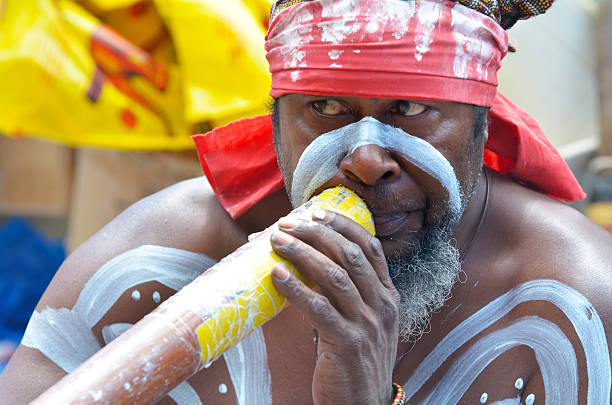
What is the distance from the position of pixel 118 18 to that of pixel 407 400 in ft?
7.28

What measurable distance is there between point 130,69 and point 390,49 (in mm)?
1814

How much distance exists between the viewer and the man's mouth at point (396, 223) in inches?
65.3

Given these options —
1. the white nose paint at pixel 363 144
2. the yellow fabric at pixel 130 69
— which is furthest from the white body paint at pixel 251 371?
the yellow fabric at pixel 130 69

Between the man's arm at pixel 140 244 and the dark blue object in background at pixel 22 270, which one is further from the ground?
the dark blue object in background at pixel 22 270

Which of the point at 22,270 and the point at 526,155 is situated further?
the point at 22,270

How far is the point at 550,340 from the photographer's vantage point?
70.7 inches

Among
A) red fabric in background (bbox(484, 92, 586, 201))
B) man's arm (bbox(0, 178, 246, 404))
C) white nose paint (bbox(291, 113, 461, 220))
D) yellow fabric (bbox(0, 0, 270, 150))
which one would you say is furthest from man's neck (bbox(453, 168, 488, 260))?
yellow fabric (bbox(0, 0, 270, 150))

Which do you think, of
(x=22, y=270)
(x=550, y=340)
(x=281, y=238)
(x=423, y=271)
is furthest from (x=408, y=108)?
(x=22, y=270)

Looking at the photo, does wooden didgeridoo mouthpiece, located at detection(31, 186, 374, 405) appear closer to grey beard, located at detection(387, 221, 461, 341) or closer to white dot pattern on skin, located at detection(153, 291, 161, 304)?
grey beard, located at detection(387, 221, 461, 341)

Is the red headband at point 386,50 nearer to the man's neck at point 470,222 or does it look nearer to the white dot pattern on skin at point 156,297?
the man's neck at point 470,222

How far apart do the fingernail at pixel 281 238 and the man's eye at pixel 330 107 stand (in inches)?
17.5

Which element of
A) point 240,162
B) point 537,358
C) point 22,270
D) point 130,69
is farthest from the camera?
point 22,270

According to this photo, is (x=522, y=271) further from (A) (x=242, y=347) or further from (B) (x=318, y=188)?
(A) (x=242, y=347)

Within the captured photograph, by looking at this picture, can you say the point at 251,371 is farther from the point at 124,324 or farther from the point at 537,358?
the point at 537,358
